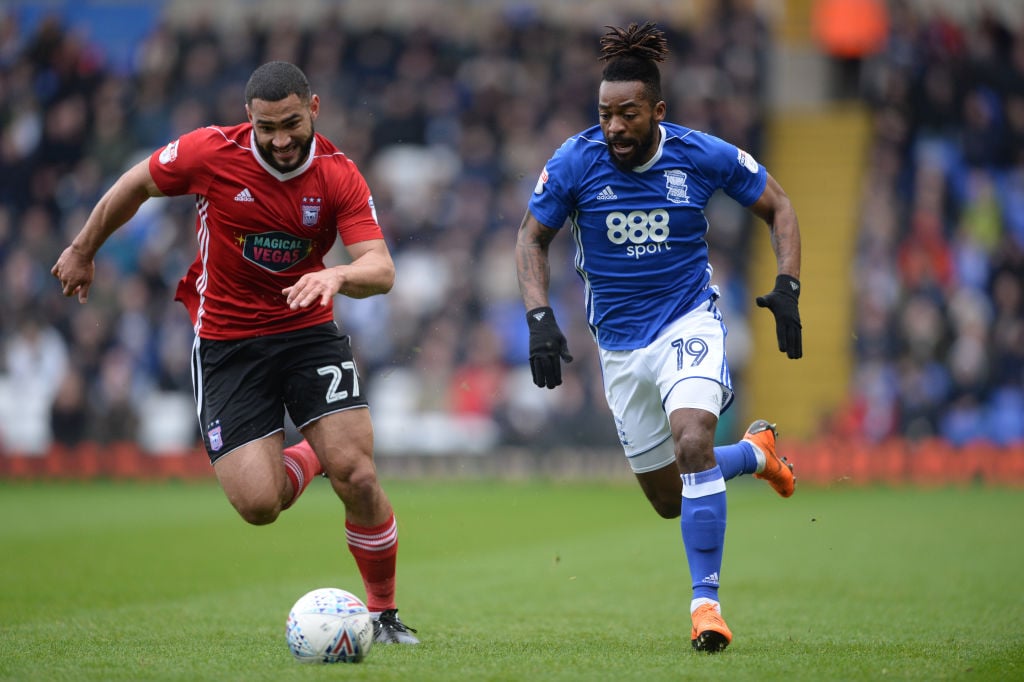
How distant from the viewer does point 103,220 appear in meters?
6.98

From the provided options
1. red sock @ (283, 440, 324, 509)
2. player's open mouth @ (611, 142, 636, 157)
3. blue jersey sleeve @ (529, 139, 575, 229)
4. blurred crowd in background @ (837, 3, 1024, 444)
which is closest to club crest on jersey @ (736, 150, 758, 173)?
player's open mouth @ (611, 142, 636, 157)

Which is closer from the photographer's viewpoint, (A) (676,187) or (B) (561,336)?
(B) (561,336)

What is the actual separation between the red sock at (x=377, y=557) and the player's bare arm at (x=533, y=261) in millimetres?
1402

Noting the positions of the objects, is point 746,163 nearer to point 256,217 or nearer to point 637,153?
point 637,153

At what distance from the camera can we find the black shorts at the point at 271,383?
701cm

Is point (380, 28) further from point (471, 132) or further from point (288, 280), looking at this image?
point (288, 280)

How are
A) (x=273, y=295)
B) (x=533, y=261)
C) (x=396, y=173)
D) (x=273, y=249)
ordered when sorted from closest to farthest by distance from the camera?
(x=273, y=249), (x=273, y=295), (x=533, y=261), (x=396, y=173)

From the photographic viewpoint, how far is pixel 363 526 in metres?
7.00

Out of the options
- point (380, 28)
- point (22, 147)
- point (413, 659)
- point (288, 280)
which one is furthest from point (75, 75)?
point (413, 659)

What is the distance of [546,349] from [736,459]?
4.25 ft

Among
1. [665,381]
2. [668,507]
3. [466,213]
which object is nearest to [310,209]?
[665,381]

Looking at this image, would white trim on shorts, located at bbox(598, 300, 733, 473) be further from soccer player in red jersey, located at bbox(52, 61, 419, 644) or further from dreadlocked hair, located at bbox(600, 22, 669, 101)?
soccer player in red jersey, located at bbox(52, 61, 419, 644)

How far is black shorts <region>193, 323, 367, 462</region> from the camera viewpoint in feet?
23.0

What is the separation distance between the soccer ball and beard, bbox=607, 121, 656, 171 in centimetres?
272
